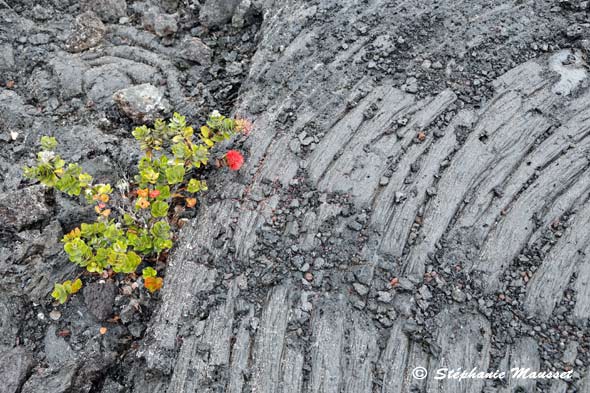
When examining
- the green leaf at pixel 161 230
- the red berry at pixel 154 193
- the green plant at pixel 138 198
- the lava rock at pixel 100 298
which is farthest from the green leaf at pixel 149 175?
the lava rock at pixel 100 298

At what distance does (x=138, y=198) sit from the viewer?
4.40 metres

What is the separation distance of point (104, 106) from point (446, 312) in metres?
3.77

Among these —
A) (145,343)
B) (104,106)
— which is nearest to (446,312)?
(145,343)

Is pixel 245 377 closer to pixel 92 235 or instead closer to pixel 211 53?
pixel 92 235

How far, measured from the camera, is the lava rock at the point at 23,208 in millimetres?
4492

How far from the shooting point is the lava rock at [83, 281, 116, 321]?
170 inches

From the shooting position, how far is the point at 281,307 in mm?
4113

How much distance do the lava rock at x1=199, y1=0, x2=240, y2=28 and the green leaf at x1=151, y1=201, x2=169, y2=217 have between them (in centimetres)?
264

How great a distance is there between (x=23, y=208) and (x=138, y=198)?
1.01 meters

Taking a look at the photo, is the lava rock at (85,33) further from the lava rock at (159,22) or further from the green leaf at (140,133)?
the green leaf at (140,133)

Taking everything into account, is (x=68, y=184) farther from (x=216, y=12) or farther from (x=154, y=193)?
(x=216, y=12)

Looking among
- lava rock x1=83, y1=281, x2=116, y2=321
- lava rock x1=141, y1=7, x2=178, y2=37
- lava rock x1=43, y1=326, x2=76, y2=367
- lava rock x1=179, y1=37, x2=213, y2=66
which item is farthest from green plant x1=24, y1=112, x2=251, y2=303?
lava rock x1=141, y1=7, x2=178, y2=37

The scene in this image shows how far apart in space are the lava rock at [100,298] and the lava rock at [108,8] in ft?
10.4

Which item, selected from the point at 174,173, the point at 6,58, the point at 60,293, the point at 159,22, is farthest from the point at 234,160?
the point at 6,58
